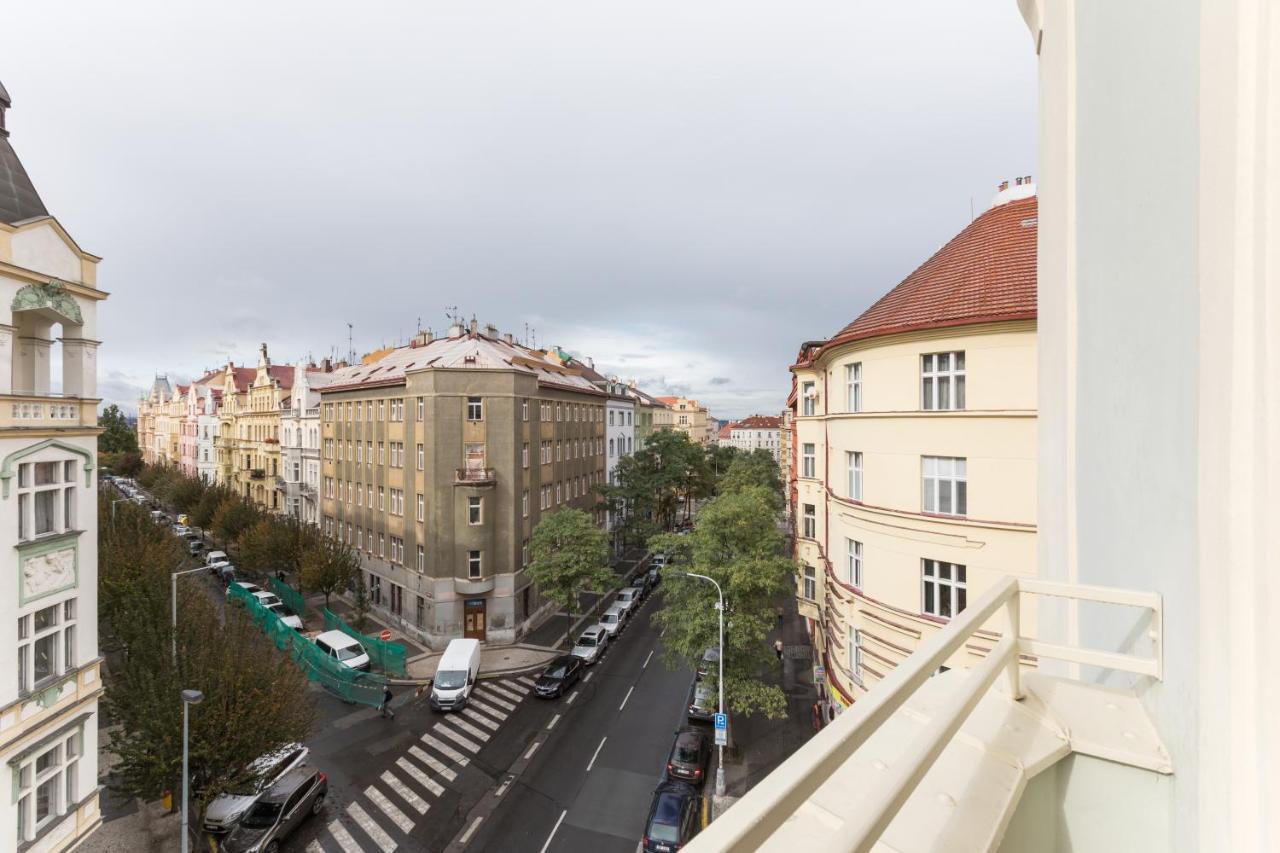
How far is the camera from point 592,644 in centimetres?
2617

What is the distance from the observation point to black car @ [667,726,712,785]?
1650 centimetres

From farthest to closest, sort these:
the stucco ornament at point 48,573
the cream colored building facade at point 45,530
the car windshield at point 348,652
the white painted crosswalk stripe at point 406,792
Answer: the car windshield at point 348,652, the white painted crosswalk stripe at point 406,792, the stucco ornament at point 48,573, the cream colored building facade at point 45,530

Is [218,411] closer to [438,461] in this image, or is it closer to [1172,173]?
[438,461]

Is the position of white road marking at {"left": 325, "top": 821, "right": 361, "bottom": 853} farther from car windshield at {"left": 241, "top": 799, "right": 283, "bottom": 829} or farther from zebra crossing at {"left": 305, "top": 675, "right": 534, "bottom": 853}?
car windshield at {"left": 241, "top": 799, "right": 283, "bottom": 829}

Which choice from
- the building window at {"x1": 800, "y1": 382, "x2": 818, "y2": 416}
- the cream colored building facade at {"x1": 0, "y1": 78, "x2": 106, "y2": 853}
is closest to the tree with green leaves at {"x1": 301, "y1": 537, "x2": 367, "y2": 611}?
the cream colored building facade at {"x1": 0, "y1": 78, "x2": 106, "y2": 853}

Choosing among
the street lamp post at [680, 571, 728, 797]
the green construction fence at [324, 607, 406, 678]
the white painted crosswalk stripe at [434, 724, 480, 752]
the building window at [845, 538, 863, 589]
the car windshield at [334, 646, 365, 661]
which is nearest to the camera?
the building window at [845, 538, 863, 589]

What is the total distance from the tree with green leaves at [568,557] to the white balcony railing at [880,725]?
24715 mm

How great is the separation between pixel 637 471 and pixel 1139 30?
126 feet

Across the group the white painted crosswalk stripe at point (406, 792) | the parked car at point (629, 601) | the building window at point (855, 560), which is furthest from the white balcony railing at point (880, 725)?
the parked car at point (629, 601)

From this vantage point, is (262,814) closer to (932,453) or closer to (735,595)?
(735,595)

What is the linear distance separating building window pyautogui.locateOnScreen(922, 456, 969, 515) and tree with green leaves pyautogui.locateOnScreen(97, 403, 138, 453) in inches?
3861

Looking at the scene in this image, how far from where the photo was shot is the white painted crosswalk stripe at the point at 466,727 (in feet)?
62.8

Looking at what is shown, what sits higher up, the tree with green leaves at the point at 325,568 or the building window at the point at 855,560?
the building window at the point at 855,560

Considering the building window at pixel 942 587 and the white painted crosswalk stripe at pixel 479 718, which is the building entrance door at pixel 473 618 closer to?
the white painted crosswalk stripe at pixel 479 718
